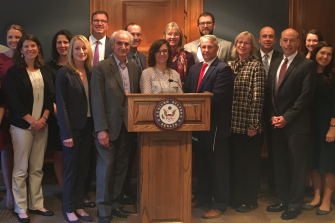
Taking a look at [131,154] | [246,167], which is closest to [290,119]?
[246,167]

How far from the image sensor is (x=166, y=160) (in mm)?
2770

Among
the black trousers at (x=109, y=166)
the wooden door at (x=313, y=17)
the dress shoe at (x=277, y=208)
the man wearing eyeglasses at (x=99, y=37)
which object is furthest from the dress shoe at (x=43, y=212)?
the wooden door at (x=313, y=17)

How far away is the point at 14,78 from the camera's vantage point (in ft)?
10.5

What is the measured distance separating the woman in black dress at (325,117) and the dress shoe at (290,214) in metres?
0.25

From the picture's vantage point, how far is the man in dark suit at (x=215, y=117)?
10.7ft

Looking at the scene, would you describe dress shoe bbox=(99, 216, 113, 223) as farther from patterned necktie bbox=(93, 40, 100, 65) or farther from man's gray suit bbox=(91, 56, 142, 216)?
patterned necktie bbox=(93, 40, 100, 65)

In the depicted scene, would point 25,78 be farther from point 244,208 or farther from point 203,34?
point 244,208

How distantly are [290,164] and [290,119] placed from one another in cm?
45

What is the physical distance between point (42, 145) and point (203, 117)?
154 cm

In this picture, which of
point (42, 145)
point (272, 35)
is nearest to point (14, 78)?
point (42, 145)

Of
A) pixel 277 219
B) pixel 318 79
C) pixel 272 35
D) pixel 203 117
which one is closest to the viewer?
pixel 203 117

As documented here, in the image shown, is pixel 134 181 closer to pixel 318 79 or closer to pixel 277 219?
pixel 277 219

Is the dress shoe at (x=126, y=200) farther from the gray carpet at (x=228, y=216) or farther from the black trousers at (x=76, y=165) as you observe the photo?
the black trousers at (x=76, y=165)

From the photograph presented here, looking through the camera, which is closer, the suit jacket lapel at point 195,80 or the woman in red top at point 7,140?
the suit jacket lapel at point 195,80
